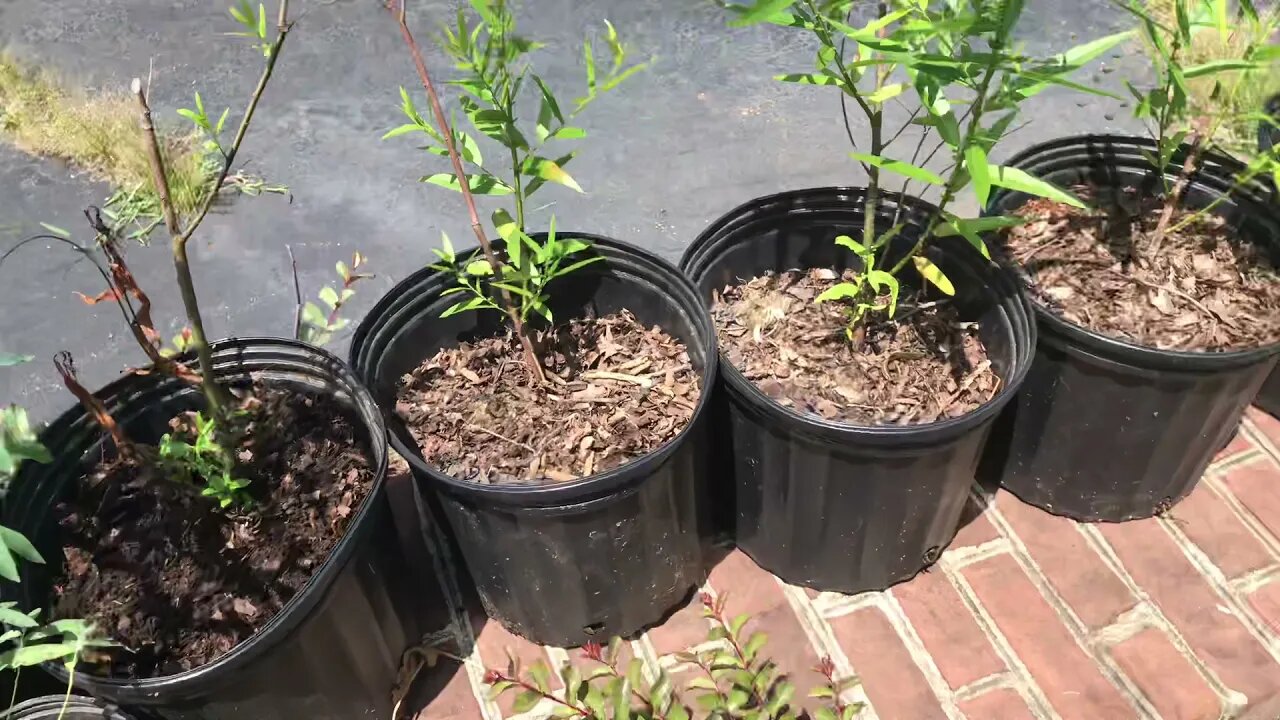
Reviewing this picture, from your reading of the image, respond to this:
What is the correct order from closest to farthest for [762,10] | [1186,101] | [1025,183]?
1. [762,10]
2. [1025,183]
3. [1186,101]

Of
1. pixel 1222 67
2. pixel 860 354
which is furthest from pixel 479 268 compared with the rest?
pixel 1222 67

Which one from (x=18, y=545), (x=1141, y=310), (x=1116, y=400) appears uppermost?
(x=18, y=545)

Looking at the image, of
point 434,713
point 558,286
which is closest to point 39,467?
point 434,713

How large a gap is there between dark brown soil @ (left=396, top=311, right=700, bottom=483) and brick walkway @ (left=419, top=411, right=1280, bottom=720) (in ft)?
1.46

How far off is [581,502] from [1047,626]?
1043 millimetres

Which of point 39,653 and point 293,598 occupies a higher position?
point 39,653

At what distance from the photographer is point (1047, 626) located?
1.77 meters

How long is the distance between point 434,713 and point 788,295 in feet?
3.56

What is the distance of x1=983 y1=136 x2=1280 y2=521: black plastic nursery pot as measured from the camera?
→ 163 cm

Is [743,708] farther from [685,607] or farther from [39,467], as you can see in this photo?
[39,467]

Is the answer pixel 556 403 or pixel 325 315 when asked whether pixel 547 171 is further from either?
pixel 325 315

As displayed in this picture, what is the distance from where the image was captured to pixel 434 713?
1672 mm

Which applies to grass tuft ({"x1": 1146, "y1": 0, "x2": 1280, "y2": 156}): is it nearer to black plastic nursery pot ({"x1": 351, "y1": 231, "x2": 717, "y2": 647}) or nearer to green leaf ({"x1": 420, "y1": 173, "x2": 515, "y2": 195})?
black plastic nursery pot ({"x1": 351, "y1": 231, "x2": 717, "y2": 647})

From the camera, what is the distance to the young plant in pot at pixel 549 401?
1.44m
